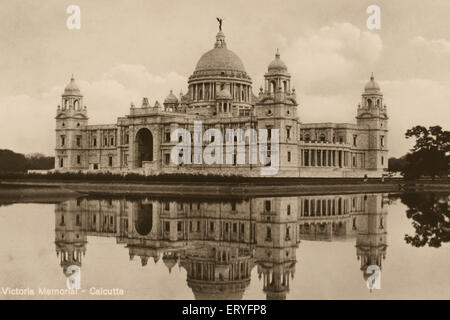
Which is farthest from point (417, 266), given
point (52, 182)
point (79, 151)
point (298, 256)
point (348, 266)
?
point (79, 151)

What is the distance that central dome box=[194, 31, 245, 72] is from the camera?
4141 inches

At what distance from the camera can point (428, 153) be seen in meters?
83.8

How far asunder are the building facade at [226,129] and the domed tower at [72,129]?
16 cm

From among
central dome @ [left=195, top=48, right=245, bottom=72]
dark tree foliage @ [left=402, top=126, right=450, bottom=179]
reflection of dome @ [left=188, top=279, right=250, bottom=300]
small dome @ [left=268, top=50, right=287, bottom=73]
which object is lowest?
reflection of dome @ [left=188, top=279, right=250, bottom=300]

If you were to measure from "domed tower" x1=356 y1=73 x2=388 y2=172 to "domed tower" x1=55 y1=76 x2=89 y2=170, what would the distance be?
147 ft

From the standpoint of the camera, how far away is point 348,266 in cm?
2298

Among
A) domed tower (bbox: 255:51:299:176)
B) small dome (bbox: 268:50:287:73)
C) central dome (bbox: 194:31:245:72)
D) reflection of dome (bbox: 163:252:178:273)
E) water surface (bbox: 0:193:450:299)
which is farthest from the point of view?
central dome (bbox: 194:31:245:72)

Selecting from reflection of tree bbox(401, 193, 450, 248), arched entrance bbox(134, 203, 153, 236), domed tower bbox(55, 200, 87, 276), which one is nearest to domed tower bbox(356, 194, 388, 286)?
reflection of tree bbox(401, 193, 450, 248)

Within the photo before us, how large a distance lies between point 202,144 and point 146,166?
8193 mm

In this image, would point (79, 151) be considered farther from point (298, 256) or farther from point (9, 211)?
point (298, 256)

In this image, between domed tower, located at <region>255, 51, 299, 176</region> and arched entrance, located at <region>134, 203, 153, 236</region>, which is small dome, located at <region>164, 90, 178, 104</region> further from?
arched entrance, located at <region>134, 203, 153, 236</region>

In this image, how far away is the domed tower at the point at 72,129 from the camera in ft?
360

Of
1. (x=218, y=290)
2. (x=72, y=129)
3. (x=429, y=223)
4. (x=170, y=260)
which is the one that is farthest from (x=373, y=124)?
(x=218, y=290)

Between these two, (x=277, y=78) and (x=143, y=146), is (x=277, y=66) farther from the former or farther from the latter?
(x=143, y=146)
